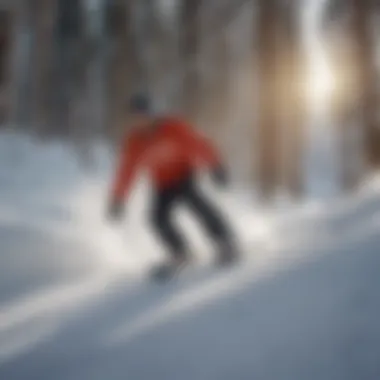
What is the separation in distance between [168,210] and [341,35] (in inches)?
61.1

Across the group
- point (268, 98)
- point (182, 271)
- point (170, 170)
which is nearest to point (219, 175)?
point (170, 170)

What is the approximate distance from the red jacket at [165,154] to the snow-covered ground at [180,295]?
11 centimetres

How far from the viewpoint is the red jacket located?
90.7 inches

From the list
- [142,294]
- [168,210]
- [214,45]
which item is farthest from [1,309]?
[214,45]

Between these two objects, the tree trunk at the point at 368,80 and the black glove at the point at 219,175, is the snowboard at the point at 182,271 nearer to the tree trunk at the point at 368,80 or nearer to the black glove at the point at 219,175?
the black glove at the point at 219,175

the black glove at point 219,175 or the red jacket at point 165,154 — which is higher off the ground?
the red jacket at point 165,154

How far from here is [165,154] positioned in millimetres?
2316

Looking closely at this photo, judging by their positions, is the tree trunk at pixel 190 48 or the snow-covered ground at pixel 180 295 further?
the tree trunk at pixel 190 48

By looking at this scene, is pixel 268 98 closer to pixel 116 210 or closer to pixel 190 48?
pixel 190 48

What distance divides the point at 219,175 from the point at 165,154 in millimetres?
212

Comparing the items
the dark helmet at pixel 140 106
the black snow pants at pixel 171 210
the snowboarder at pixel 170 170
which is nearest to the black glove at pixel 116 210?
the snowboarder at pixel 170 170

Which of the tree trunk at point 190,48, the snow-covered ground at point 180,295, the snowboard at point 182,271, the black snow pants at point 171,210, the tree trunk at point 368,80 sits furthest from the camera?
the tree trunk at point 190,48

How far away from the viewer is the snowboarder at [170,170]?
90.7 inches

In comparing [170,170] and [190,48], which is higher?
[190,48]
